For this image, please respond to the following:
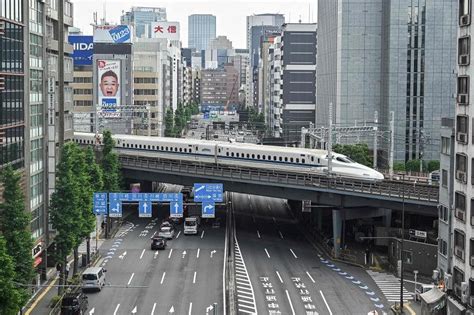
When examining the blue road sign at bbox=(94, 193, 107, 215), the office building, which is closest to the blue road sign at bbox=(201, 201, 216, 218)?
the blue road sign at bbox=(94, 193, 107, 215)

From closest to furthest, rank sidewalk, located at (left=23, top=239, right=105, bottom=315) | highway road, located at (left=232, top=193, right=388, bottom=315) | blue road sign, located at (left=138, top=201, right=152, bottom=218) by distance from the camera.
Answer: sidewalk, located at (left=23, top=239, right=105, bottom=315) → highway road, located at (left=232, top=193, right=388, bottom=315) → blue road sign, located at (left=138, top=201, right=152, bottom=218)

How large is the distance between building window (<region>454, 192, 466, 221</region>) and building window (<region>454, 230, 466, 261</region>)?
817 millimetres

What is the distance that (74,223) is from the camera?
4872 centimetres

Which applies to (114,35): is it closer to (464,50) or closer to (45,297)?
(45,297)

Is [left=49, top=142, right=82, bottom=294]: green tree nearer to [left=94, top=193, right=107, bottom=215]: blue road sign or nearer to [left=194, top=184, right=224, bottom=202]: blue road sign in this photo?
[left=94, top=193, right=107, bottom=215]: blue road sign

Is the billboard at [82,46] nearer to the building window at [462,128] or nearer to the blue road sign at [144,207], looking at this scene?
the blue road sign at [144,207]

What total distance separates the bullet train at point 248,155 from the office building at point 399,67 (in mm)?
33108

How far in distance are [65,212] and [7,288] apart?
55.8ft

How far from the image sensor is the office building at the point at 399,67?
103562mm

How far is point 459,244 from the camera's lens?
40.0 meters

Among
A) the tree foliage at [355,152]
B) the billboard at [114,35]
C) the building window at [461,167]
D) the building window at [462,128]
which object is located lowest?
the tree foliage at [355,152]

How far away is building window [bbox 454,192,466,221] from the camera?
39562mm

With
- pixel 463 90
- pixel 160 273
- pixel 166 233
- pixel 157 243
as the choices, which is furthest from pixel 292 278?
pixel 463 90

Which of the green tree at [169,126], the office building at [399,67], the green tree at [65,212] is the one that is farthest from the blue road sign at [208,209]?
the green tree at [169,126]
